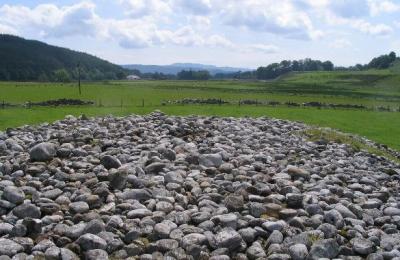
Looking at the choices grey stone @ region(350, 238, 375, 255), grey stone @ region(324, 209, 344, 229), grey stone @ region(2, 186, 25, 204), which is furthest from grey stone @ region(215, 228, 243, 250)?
grey stone @ region(2, 186, 25, 204)

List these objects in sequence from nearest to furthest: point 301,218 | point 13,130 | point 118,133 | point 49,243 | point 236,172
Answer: point 49,243
point 301,218
point 236,172
point 118,133
point 13,130

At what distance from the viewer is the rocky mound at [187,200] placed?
8.18 m

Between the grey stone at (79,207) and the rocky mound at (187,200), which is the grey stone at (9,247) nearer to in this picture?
the rocky mound at (187,200)

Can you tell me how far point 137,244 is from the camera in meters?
8.19

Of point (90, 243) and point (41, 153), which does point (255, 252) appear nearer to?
point (90, 243)

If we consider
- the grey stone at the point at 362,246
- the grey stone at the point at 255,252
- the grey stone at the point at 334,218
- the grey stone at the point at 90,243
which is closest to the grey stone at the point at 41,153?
the grey stone at the point at 90,243

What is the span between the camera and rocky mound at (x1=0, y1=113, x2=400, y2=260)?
818 cm

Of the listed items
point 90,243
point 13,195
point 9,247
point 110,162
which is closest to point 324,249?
point 90,243

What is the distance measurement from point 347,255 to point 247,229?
1910 mm

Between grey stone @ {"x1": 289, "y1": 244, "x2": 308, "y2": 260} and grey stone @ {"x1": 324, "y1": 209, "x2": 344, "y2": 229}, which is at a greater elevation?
grey stone @ {"x1": 324, "y1": 209, "x2": 344, "y2": 229}

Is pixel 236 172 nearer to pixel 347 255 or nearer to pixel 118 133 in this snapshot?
pixel 347 255

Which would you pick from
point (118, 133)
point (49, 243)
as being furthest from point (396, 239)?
point (118, 133)

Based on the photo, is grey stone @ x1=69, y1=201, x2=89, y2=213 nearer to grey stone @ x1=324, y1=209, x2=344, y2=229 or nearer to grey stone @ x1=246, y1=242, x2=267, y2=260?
grey stone @ x1=246, y1=242, x2=267, y2=260

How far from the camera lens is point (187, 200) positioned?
1011 centimetres
